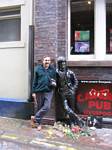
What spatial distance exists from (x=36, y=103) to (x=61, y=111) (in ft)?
2.27

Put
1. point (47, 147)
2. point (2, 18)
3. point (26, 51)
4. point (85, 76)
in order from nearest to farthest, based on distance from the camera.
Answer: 1. point (47, 147)
2. point (85, 76)
3. point (26, 51)
4. point (2, 18)

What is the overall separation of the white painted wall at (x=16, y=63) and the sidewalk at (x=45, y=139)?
4.24ft

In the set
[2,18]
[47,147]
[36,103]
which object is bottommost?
[47,147]

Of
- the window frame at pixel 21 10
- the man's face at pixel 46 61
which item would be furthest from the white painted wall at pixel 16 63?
the man's face at pixel 46 61

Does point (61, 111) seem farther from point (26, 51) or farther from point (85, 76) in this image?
point (26, 51)

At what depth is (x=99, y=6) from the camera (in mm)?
8906

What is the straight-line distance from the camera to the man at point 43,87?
8.46m

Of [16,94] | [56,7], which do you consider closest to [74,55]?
[56,7]

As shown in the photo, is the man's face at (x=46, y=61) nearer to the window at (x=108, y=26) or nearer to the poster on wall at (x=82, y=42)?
the poster on wall at (x=82, y=42)

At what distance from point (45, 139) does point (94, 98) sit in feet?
6.09

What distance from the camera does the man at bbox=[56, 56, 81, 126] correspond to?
8.63 meters

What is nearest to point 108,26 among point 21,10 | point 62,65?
point 62,65

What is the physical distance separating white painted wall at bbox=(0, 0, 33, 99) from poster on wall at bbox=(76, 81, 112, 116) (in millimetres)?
1617

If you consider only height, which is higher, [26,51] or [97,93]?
[26,51]
